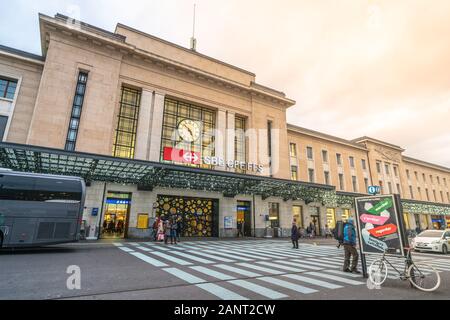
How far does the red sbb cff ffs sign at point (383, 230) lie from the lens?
283 inches

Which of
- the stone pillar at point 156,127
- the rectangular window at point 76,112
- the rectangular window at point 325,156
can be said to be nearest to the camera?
the rectangular window at point 76,112

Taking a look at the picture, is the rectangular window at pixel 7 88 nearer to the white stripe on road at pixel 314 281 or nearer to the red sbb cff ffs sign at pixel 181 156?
the red sbb cff ffs sign at pixel 181 156

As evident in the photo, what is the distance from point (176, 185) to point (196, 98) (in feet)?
38.1

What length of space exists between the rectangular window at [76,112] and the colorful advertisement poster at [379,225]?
77.3 feet

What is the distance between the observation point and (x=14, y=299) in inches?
190

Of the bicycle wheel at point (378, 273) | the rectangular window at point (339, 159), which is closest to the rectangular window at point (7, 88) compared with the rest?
the bicycle wheel at point (378, 273)

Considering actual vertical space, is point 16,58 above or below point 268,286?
above

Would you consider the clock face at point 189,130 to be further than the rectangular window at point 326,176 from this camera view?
No

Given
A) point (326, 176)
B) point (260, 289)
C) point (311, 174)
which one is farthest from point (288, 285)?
point (326, 176)

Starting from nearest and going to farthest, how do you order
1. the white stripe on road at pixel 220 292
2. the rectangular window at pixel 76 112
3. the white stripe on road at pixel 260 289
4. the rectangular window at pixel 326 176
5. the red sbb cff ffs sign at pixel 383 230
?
the white stripe on road at pixel 220 292
the white stripe on road at pixel 260 289
the red sbb cff ffs sign at pixel 383 230
the rectangular window at pixel 76 112
the rectangular window at pixel 326 176

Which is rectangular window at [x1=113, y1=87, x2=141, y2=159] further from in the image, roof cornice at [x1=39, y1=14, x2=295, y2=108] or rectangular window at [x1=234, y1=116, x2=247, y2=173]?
rectangular window at [x1=234, y1=116, x2=247, y2=173]

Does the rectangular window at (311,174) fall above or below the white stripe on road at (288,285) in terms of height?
above
